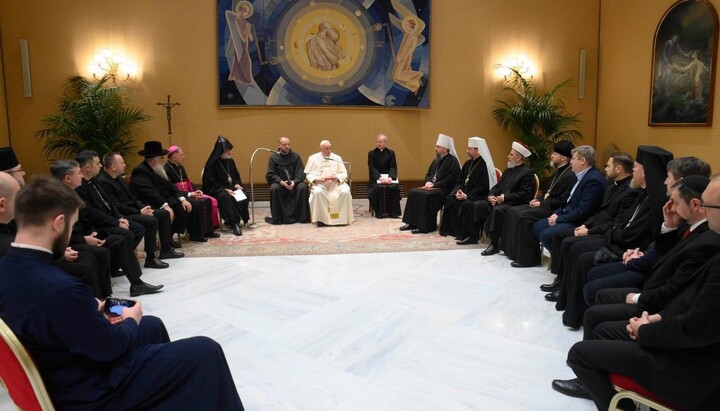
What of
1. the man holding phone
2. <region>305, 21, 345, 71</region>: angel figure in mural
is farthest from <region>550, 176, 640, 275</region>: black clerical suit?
<region>305, 21, 345, 71</region>: angel figure in mural

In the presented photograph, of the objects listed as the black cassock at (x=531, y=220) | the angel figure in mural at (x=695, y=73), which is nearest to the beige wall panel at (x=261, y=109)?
the angel figure in mural at (x=695, y=73)

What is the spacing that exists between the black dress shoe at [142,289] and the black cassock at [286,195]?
3.57 metres

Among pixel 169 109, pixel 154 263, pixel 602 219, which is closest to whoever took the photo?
pixel 602 219

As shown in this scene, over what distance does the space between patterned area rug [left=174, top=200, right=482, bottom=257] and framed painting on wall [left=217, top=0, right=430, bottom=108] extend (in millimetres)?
2525

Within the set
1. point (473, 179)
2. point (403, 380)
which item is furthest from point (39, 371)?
point (473, 179)

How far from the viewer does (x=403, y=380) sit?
10.8 feet

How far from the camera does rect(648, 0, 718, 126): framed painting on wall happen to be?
7.21 meters

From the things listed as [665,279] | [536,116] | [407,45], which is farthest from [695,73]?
[665,279]

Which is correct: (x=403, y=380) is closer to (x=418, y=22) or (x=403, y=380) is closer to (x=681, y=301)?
(x=681, y=301)

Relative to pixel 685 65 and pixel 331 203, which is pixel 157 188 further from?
pixel 685 65

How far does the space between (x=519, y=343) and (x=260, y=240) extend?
13.9 ft

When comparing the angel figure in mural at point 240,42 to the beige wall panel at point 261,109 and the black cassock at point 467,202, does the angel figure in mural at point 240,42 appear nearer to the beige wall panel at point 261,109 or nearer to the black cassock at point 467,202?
the beige wall panel at point 261,109

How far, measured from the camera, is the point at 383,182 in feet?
29.5

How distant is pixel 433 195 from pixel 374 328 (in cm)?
395
